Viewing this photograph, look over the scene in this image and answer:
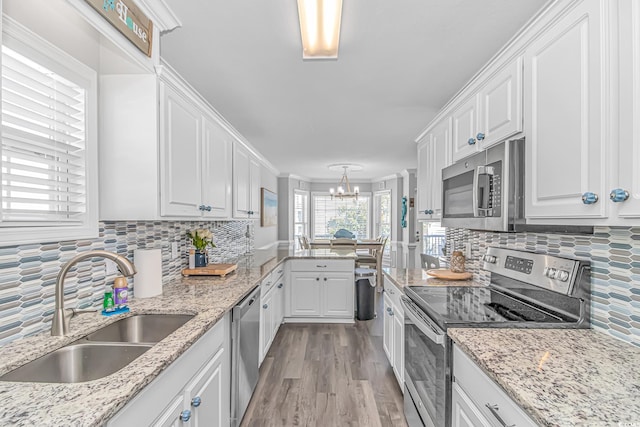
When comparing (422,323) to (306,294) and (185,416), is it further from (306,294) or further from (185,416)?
(306,294)

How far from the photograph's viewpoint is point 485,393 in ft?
3.64

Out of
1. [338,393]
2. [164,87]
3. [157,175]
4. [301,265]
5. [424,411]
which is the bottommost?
[338,393]

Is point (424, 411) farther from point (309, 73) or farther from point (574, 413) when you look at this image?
point (309, 73)

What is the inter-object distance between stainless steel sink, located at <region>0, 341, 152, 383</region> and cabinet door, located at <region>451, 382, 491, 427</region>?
1.25 metres

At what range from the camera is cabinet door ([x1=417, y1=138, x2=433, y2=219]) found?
3.03m

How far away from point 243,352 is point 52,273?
1.11 metres

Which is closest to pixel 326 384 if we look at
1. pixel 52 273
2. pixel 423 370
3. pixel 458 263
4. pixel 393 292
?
pixel 393 292

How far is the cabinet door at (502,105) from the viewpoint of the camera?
156 cm

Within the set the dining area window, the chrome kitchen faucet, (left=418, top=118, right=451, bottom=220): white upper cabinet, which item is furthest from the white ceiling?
the dining area window

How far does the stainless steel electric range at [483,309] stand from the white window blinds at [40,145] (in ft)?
5.71

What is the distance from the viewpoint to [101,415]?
0.76 m

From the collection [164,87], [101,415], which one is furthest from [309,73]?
[101,415]

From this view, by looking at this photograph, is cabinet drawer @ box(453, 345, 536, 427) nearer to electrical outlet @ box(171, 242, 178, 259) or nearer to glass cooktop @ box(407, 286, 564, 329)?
glass cooktop @ box(407, 286, 564, 329)

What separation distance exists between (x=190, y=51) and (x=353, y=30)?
0.94 meters
